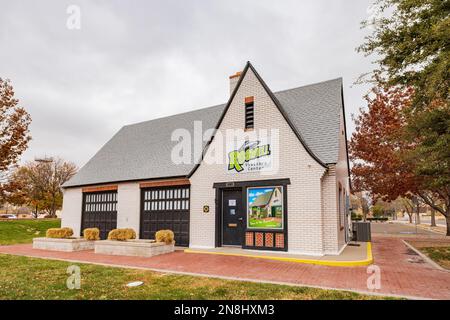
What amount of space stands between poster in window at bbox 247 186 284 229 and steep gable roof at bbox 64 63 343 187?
228 centimetres

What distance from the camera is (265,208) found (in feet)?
41.3

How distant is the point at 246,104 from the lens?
13.8 metres

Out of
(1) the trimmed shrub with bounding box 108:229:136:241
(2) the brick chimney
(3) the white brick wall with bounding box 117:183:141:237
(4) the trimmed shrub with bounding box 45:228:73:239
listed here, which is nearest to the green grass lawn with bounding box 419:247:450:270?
(2) the brick chimney

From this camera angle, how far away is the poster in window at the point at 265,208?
12.3 m

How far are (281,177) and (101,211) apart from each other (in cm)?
1150

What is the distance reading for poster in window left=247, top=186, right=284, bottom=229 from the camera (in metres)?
12.3

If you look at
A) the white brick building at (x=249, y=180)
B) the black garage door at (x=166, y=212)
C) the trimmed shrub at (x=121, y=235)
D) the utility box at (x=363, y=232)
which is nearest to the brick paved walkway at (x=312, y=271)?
the trimmed shrub at (x=121, y=235)

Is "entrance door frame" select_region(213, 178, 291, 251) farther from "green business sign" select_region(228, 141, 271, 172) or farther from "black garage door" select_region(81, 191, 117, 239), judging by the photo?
"black garage door" select_region(81, 191, 117, 239)

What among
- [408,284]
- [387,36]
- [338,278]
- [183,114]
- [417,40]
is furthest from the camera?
[183,114]

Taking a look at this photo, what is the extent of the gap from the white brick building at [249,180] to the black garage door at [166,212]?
0.05 meters

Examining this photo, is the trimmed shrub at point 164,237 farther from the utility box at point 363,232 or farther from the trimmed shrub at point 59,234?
the utility box at point 363,232
